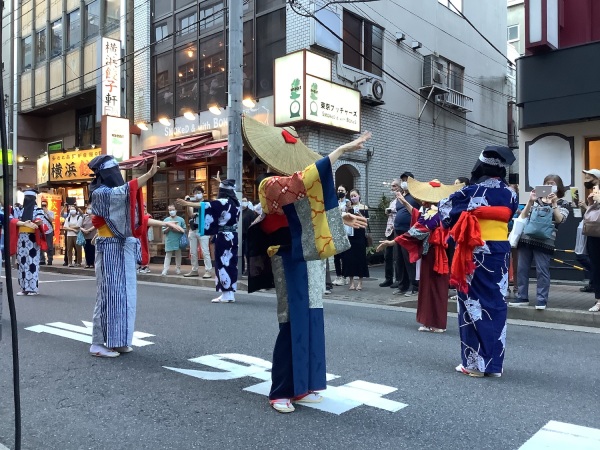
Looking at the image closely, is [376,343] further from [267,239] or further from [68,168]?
[68,168]

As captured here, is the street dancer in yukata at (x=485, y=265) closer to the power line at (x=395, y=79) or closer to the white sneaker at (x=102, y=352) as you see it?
the white sneaker at (x=102, y=352)

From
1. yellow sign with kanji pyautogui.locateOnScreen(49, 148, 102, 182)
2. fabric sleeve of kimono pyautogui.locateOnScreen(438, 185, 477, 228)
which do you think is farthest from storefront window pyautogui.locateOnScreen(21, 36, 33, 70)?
fabric sleeve of kimono pyautogui.locateOnScreen(438, 185, 477, 228)

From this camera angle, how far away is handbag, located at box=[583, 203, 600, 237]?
6973 mm

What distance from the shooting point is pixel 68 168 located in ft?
68.3

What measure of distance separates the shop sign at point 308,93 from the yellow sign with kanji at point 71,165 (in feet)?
28.4

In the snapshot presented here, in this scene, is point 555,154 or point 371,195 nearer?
point 555,154

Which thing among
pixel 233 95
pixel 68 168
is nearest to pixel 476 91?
pixel 233 95

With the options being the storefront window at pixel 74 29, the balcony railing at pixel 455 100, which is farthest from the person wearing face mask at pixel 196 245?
the storefront window at pixel 74 29

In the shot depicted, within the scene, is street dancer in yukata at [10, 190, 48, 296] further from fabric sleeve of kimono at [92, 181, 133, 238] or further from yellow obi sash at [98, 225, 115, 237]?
fabric sleeve of kimono at [92, 181, 133, 238]

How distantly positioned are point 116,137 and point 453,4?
11871 millimetres

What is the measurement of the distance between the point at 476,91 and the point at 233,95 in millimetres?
11557

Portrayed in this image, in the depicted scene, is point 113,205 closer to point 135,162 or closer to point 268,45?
point 268,45

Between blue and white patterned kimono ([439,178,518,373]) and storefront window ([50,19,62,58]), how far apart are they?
21.7 metres

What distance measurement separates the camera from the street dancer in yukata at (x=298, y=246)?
3.53 meters
